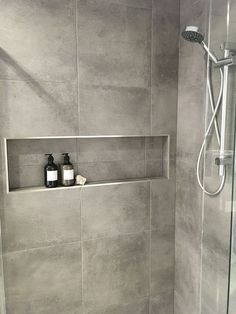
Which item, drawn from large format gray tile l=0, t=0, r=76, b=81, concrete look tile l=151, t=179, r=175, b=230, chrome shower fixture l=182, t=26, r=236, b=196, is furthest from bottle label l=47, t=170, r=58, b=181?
chrome shower fixture l=182, t=26, r=236, b=196

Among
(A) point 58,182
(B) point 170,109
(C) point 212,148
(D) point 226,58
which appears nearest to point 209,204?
(C) point 212,148

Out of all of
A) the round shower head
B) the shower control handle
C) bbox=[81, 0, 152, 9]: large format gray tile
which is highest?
bbox=[81, 0, 152, 9]: large format gray tile

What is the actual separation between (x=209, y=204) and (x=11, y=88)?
1342 millimetres

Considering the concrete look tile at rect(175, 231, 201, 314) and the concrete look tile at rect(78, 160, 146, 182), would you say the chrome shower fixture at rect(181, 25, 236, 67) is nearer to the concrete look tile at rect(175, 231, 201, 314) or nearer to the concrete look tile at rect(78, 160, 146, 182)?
the concrete look tile at rect(78, 160, 146, 182)

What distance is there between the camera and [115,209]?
5.63ft

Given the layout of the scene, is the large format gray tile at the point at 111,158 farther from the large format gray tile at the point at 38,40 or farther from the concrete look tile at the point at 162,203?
the large format gray tile at the point at 38,40

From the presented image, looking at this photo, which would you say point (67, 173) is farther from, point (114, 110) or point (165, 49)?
point (165, 49)

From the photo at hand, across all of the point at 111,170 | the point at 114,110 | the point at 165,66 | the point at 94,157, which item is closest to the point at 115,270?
the point at 111,170

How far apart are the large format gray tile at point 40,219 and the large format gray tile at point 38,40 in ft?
2.33

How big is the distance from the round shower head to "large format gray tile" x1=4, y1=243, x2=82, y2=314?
4.62 feet

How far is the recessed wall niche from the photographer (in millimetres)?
1579

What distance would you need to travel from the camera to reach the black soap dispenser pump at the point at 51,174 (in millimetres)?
1574

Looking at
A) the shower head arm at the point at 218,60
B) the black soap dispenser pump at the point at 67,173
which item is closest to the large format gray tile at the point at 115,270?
the black soap dispenser pump at the point at 67,173

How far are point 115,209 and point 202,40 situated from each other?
1.15 metres
